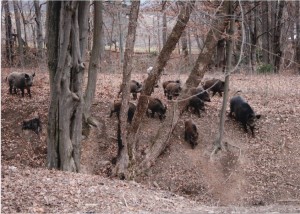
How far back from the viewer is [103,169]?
13992 mm

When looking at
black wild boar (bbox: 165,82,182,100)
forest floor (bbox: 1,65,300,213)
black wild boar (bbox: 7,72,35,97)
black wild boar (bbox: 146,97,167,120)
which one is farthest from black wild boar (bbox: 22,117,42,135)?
black wild boar (bbox: 165,82,182,100)

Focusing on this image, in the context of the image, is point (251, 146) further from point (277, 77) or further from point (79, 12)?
point (277, 77)

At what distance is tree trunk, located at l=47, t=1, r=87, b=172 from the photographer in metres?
9.82

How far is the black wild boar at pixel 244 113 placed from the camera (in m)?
15.9

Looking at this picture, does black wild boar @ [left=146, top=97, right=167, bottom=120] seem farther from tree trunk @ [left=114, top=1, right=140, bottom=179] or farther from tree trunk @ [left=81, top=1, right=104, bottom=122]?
tree trunk @ [left=114, top=1, right=140, bottom=179]

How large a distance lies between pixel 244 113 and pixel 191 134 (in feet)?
6.58

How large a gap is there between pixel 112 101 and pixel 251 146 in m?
5.17

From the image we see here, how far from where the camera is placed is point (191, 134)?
15.4 metres

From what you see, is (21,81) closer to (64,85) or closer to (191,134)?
(191,134)

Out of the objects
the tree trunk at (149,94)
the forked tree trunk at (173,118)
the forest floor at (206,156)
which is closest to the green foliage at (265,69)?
the forest floor at (206,156)

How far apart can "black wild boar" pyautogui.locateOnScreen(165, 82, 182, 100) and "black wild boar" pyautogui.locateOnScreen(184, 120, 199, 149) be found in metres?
2.69

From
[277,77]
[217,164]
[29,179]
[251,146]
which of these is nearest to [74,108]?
[29,179]

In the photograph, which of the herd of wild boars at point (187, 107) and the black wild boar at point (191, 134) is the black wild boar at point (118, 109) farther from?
the black wild boar at point (191, 134)

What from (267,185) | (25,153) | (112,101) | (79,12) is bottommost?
(267,185)
